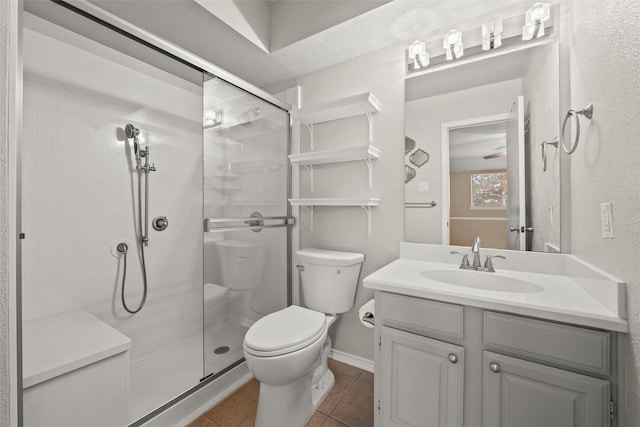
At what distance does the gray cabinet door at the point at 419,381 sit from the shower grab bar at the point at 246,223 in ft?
3.61

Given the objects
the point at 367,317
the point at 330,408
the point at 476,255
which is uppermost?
the point at 476,255

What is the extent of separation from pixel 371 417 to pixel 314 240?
1.19 metres

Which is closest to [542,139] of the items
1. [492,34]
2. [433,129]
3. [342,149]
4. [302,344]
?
[433,129]

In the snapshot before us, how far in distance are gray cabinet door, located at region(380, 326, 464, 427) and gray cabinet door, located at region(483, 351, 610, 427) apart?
108 millimetres

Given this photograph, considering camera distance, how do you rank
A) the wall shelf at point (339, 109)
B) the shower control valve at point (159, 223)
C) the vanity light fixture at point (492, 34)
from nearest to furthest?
the vanity light fixture at point (492, 34)
the wall shelf at point (339, 109)
the shower control valve at point (159, 223)

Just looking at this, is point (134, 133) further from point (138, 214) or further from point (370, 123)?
point (370, 123)

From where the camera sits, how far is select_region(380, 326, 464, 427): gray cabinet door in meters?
1.10

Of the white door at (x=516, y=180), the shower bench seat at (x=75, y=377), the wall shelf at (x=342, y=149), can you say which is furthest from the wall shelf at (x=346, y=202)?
the shower bench seat at (x=75, y=377)

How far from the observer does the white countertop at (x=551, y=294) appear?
34.7 inches

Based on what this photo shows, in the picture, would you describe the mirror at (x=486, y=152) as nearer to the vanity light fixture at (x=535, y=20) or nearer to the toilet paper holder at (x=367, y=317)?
the vanity light fixture at (x=535, y=20)

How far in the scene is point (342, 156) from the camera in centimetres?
192

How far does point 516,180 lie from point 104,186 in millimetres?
2492

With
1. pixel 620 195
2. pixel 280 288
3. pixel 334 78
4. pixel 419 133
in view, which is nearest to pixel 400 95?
pixel 419 133

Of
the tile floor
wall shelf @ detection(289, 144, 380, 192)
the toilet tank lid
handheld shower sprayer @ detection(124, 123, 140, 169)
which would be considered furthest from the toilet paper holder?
handheld shower sprayer @ detection(124, 123, 140, 169)
